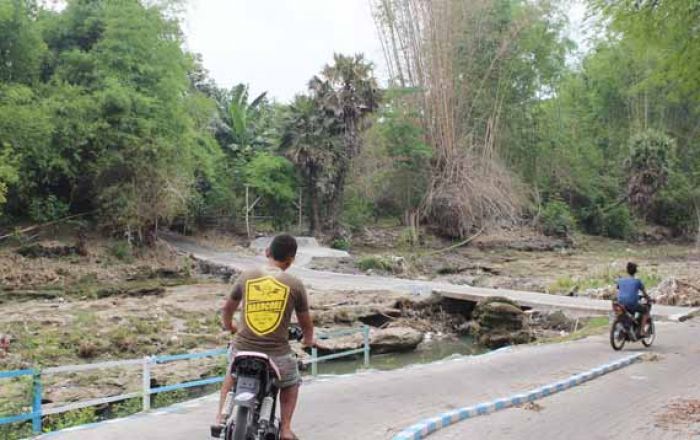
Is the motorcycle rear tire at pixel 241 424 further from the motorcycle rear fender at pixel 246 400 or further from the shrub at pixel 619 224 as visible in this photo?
the shrub at pixel 619 224

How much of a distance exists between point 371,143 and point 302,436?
34.8 metres

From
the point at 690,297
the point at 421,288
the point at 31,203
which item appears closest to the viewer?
the point at 690,297

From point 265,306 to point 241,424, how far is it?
0.73 meters

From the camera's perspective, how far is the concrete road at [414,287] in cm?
1862

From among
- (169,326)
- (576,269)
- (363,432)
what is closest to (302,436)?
(363,432)

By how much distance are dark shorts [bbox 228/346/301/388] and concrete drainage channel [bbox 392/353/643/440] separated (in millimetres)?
1533

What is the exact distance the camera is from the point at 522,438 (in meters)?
5.92

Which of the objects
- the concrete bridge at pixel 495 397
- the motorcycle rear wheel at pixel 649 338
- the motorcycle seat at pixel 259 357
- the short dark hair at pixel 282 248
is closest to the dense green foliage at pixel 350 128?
the motorcycle rear wheel at pixel 649 338

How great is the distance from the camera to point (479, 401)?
7.46 metres

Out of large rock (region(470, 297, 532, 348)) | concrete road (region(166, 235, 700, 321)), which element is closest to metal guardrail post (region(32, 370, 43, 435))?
concrete road (region(166, 235, 700, 321))

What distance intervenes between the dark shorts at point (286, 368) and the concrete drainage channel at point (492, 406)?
1533mm

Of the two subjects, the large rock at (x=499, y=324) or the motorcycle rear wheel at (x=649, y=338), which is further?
the large rock at (x=499, y=324)

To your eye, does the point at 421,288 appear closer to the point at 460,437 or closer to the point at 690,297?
the point at 690,297

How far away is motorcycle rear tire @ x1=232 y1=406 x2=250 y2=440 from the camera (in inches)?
154
